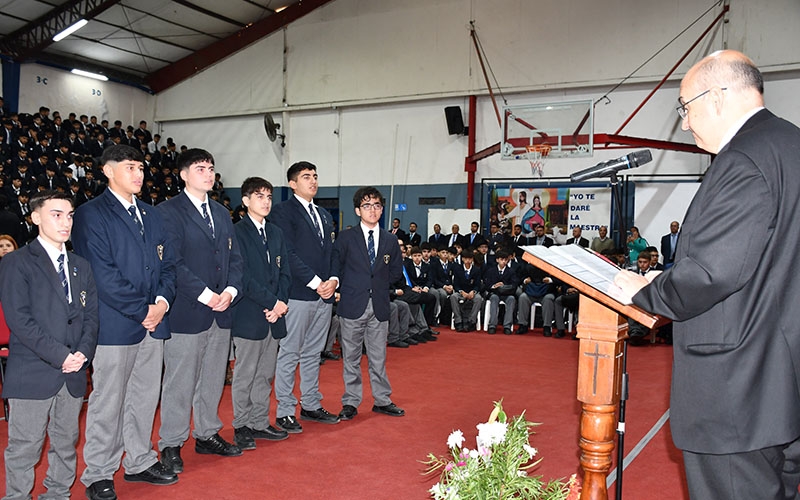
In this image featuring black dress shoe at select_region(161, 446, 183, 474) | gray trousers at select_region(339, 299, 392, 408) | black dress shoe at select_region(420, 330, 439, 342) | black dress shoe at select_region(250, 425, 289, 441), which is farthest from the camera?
black dress shoe at select_region(420, 330, 439, 342)

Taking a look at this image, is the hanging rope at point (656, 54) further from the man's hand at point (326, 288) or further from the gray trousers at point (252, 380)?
the gray trousers at point (252, 380)

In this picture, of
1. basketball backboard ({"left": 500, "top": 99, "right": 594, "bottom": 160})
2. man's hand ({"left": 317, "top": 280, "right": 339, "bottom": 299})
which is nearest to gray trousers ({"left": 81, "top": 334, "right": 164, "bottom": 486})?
man's hand ({"left": 317, "top": 280, "right": 339, "bottom": 299})

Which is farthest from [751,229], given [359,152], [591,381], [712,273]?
[359,152]

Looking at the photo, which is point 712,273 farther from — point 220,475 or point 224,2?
point 224,2

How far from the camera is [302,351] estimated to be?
4512 millimetres

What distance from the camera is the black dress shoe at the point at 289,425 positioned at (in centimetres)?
419

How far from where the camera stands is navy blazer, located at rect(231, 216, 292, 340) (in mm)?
3898

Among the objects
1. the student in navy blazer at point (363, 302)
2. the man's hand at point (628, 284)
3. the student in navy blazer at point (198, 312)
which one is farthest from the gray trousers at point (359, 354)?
the man's hand at point (628, 284)

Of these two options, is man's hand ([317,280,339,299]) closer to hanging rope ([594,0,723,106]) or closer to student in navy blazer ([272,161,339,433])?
student in navy blazer ([272,161,339,433])

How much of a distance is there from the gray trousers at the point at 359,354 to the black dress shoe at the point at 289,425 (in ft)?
1.63

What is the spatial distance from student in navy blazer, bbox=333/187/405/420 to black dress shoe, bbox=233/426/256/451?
→ 813mm

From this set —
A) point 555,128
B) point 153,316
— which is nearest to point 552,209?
point 555,128

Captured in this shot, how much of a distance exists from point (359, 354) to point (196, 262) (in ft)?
4.97

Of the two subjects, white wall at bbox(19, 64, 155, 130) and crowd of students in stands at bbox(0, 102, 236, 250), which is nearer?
crowd of students in stands at bbox(0, 102, 236, 250)
